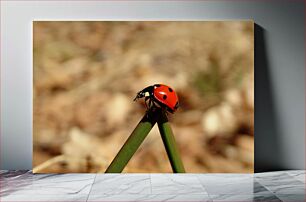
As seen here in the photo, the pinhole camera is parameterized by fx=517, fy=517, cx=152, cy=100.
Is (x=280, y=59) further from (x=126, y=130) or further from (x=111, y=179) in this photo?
(x=111, y=179)

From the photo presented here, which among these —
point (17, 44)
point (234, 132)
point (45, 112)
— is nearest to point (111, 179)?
point (45, 112)

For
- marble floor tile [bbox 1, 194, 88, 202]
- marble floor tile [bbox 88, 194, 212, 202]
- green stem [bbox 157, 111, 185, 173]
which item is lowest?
marble floor tile [bbox 88, 194, 212, 202]

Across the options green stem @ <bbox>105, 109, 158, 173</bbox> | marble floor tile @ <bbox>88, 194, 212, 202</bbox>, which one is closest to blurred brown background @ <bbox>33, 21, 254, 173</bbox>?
green stem @ <bbox>105, 109, 158, 173</bbox>

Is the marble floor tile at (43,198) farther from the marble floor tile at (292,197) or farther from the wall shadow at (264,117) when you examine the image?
the wall shadow at (264,117)

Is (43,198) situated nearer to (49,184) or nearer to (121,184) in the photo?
(49,184)

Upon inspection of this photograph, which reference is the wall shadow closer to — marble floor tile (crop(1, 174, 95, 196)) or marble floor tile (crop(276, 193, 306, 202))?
marble floor tile (crop(276, 193, 306, 202))

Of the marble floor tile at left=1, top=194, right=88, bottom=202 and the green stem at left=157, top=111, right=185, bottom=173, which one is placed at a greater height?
the green stem at left=157, top=111, right=185, bottom=173
